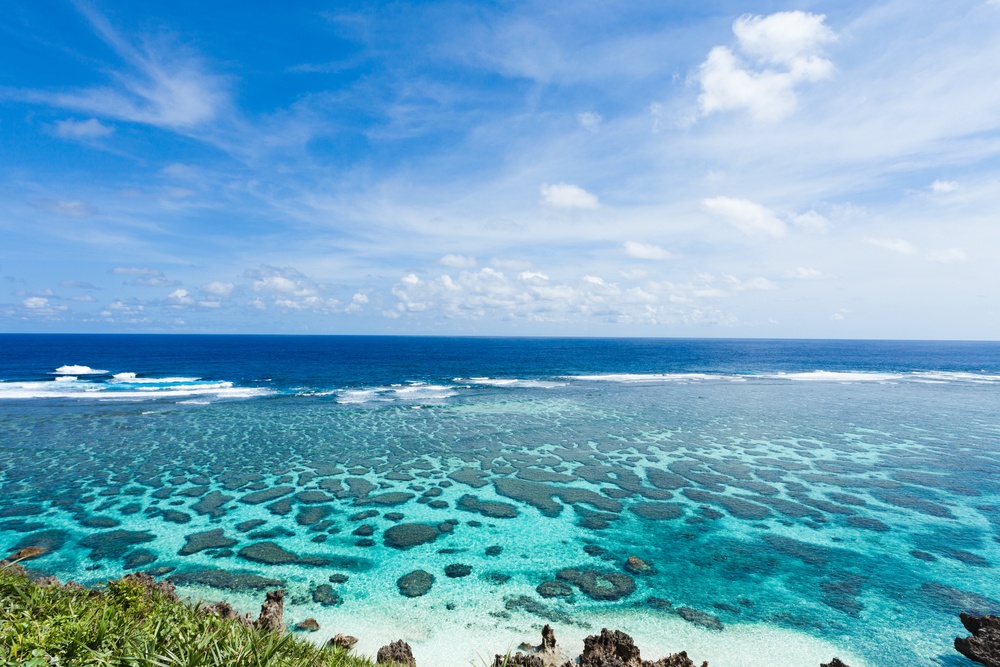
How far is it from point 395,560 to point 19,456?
30.0 metres

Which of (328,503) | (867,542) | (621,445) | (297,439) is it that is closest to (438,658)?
(328,503)

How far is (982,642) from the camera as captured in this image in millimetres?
12117

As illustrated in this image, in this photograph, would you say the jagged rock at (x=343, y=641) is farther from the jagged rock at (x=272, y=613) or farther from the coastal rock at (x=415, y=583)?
the coastal rock at (x=415, y=583)

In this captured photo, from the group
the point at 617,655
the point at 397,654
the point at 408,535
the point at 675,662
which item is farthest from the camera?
the point at 408,535

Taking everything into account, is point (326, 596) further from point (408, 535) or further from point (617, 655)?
point (617, 655)

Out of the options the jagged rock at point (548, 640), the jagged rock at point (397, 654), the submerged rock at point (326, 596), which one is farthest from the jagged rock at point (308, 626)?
the jagged rock at point (548, 640)

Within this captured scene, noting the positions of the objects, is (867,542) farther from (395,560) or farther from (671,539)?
(395,560)

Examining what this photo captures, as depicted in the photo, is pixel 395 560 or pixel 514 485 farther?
pixel 514 485

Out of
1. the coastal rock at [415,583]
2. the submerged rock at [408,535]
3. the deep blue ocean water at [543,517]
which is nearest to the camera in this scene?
the deep blue ocean water at [543,517]

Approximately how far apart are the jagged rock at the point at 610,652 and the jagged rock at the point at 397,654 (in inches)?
178

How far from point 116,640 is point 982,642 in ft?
66.4

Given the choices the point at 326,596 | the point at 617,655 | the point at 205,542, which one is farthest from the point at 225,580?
the point at 617,655

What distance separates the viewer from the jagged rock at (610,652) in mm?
10773

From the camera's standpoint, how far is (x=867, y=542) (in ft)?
61.9
